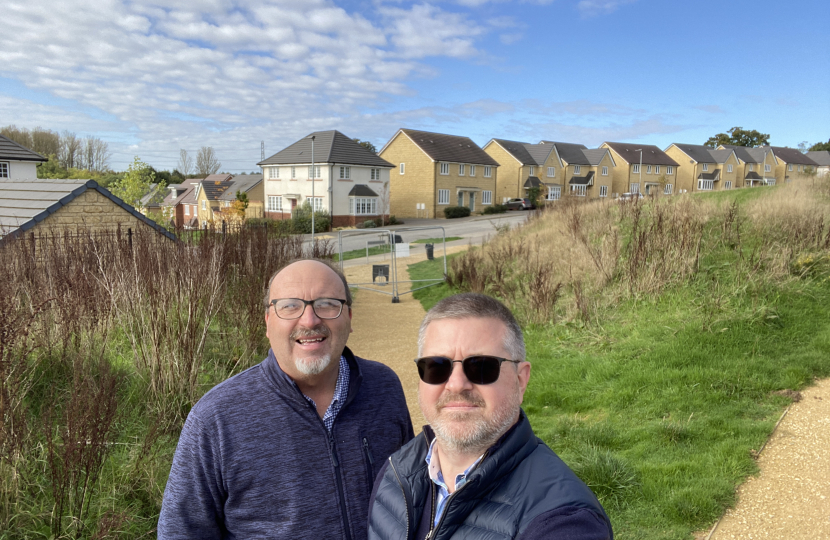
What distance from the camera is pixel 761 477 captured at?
14.4 ft

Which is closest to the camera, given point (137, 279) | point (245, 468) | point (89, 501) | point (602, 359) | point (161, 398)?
point (245, 468)

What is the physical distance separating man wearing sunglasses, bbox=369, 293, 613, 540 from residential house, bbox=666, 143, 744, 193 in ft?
261

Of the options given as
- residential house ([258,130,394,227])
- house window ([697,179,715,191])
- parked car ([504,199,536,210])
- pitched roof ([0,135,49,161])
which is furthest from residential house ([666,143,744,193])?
pitched roof ([0,135,49,161])

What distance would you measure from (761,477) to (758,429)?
77 cm

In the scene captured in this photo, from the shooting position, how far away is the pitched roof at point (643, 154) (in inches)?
2741

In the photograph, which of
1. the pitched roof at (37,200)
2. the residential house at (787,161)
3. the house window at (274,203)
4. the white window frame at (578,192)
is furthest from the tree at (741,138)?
the pitched roof at (37,200)

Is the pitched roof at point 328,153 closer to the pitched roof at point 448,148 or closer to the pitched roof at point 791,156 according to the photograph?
the pitched roof at point 448,148

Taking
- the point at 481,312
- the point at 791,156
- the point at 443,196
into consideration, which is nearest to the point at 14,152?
the point at 443,196

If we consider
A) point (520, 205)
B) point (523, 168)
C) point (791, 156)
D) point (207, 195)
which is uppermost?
point (791, 156)

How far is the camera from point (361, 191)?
4272 cm

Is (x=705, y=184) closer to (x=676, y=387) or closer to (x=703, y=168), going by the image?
(x=703, y=168)

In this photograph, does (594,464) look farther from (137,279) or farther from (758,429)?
(137,279)

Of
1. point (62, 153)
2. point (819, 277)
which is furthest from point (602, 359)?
point (62, 153)

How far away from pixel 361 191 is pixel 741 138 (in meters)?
73.5
